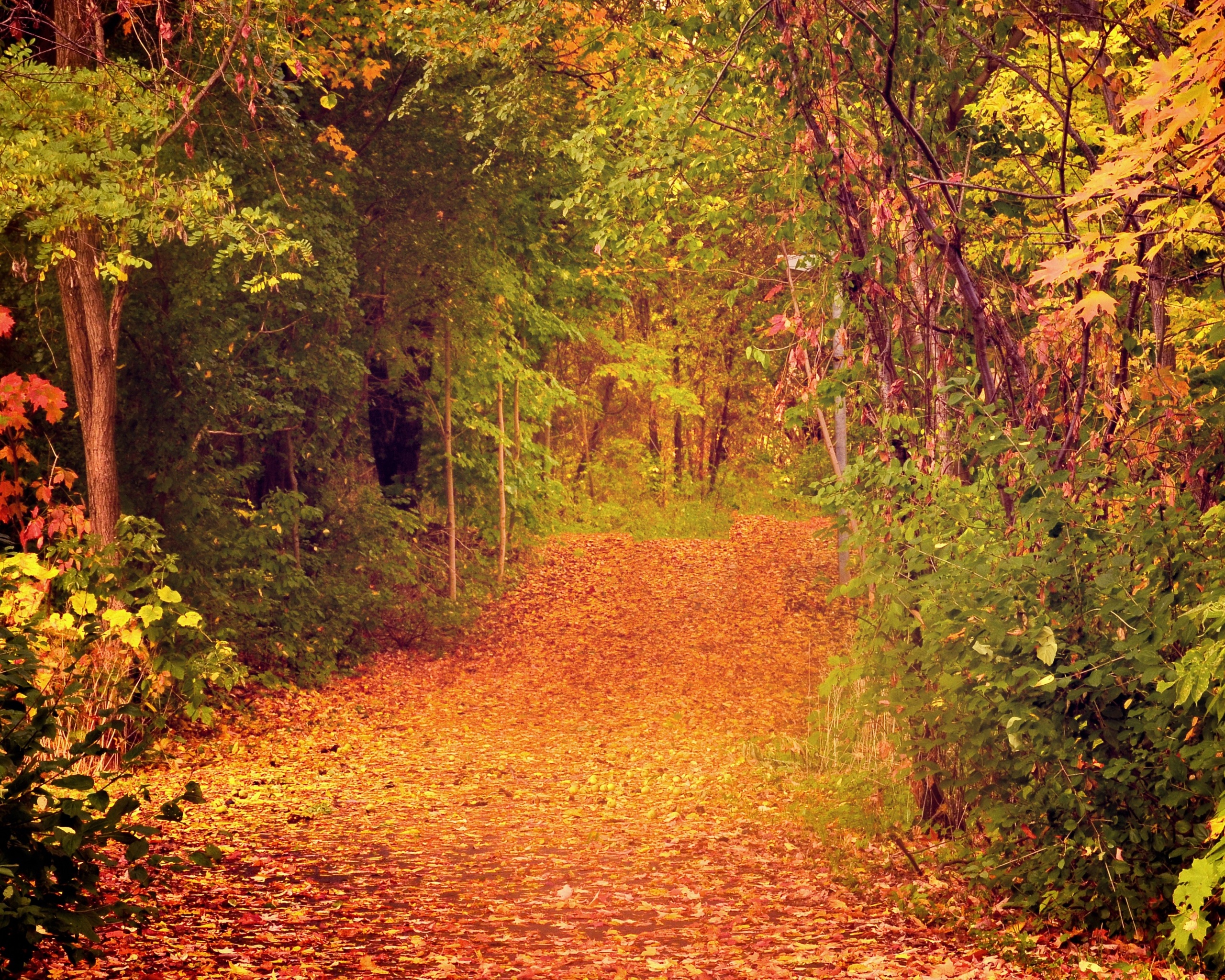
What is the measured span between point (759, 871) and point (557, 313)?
13779 mm

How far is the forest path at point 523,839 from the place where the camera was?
5.12 meters

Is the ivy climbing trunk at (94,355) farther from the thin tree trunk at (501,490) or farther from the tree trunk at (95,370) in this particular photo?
the thin tree trunk at (501,490)

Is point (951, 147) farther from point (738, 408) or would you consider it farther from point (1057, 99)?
point (738, 408)

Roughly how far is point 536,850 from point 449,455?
9.64 m

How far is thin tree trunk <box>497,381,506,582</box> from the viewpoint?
17.1 metres

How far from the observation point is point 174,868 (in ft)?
12.6

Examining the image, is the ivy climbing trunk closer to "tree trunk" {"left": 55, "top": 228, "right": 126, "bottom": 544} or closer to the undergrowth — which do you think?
"tree trunk" {"left": 55, "top": 228, "right": 126, "bottom": 544}

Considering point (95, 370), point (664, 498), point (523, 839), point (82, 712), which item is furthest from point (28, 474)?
point (664, 498)

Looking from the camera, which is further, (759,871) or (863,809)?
(863,809)

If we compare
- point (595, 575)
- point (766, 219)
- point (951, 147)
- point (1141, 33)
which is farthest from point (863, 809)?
point (595, 575)

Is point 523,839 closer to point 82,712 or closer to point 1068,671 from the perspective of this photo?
point 82,712

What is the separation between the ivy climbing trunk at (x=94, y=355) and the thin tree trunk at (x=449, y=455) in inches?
272

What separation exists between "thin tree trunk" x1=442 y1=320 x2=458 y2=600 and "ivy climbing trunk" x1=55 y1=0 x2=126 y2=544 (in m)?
6.91

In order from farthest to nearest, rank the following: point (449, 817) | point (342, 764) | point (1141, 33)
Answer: point (342, 764) < point (449, 817) < point (1141, 33)
